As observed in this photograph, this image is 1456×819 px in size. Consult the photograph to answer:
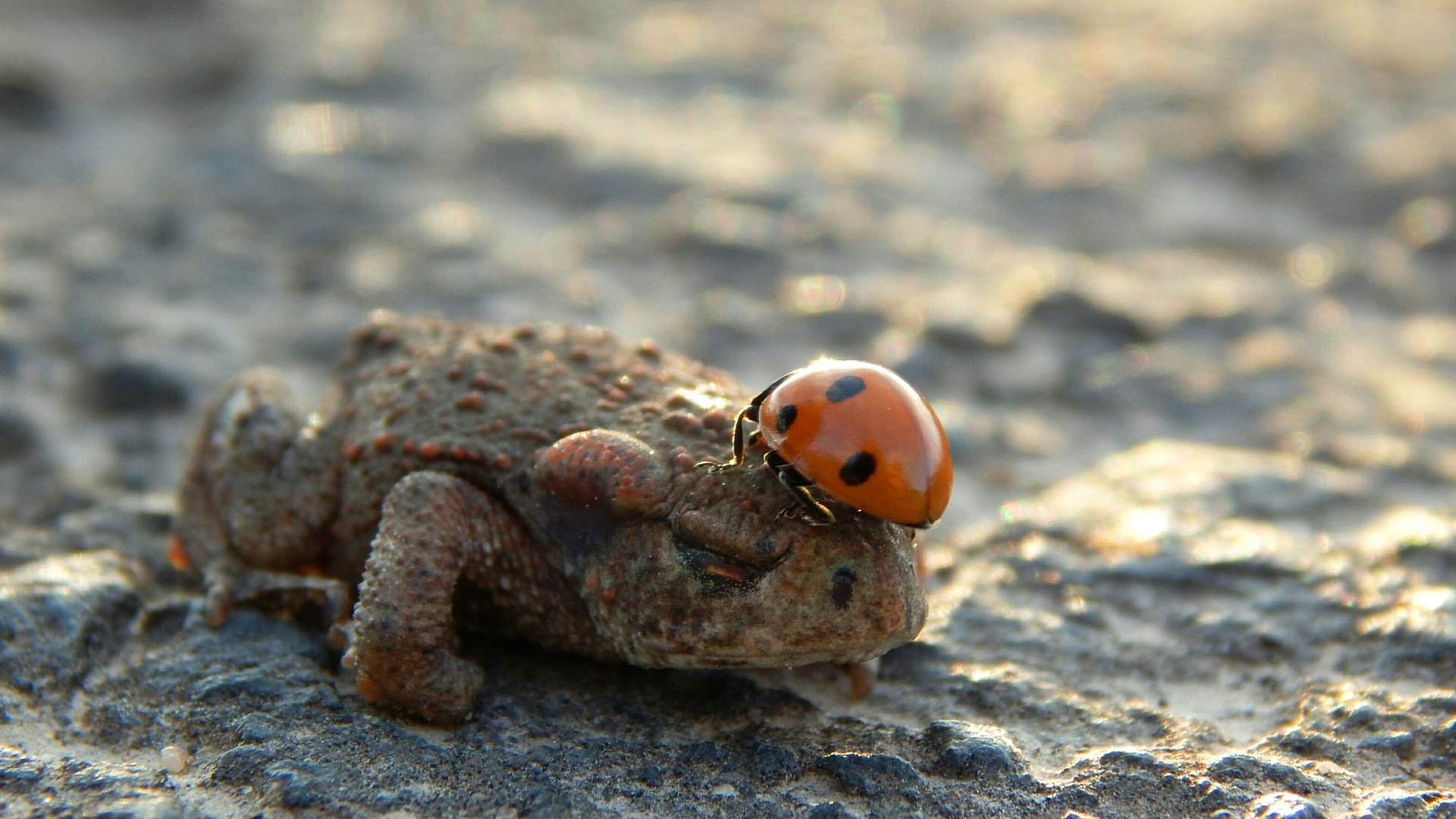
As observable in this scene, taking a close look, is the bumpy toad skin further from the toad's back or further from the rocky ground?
the rocky ground

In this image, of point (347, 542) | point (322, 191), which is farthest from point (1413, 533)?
point (322, 191)

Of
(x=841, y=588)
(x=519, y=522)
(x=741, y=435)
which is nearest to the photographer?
(x=841, y=588)

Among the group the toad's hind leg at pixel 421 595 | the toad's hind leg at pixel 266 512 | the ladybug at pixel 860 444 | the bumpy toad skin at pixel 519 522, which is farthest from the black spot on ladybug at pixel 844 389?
the toad's hind leg at pixel 266 512

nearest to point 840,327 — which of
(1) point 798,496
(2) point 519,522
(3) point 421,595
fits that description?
(2) point 519,522

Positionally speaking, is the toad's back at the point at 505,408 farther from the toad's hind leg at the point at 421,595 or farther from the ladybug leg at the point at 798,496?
the ladybug leg at the point at 798,496

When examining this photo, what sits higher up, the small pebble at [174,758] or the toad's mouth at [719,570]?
the toad's mouth at [719,570]

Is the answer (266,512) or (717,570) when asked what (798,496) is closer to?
(717,570)
